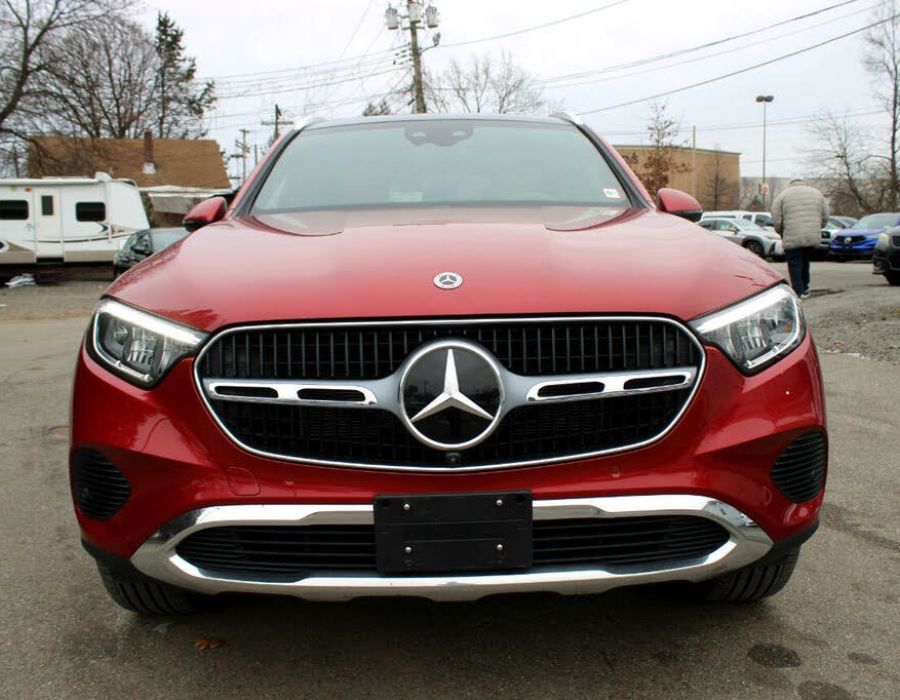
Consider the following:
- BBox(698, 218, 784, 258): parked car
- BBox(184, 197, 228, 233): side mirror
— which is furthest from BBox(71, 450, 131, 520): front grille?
BBox(698, 218, 784, 258): parked car

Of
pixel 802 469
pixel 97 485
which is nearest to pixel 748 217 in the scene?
pixel 802 469

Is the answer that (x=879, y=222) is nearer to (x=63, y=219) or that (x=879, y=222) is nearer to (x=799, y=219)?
(x=799, y=219)

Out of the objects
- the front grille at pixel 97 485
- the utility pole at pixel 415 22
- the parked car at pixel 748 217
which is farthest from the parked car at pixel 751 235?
the front grille at pixel 97 485

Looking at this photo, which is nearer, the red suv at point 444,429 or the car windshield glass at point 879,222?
the red suv at point 444,429

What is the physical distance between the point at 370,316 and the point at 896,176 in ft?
186

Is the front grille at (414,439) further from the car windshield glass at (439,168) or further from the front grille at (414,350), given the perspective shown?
the car windshield glass at (439,168)

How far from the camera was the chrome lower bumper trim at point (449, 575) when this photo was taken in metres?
1.96

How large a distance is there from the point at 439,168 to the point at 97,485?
180 cm

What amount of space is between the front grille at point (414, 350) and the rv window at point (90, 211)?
78.7 ft

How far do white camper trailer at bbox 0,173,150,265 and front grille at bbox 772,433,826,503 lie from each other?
24018 millimetres

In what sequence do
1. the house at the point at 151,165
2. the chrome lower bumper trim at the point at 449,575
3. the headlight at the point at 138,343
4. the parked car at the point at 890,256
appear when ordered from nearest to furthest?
the chrome lower bumper trim at the point at 449,575 → the headlight at the point at 138,343 → the parked car at the point at 890,256 → the house at the point at 151,165

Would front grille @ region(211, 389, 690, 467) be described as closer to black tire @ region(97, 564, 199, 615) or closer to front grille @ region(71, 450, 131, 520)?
front grille @ region(71, 450, 131, 520)

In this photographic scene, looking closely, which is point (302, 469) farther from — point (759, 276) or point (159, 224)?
point (159, 224)

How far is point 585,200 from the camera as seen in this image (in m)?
3.13
